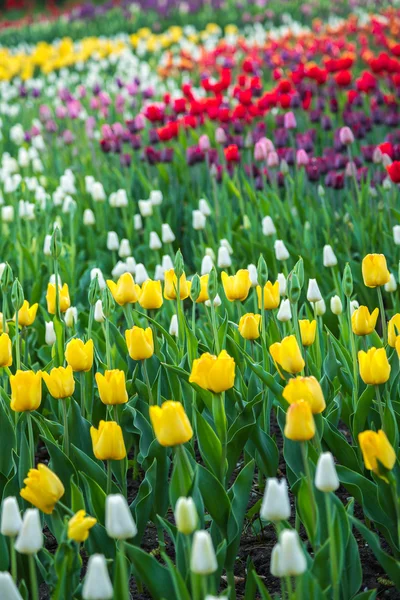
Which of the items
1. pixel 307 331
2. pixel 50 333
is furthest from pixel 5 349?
pixel 307 331

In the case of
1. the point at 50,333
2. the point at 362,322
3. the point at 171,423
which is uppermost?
the point at 171,423

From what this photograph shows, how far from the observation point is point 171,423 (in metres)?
1.59

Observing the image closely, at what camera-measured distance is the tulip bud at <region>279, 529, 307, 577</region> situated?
1.32 metres

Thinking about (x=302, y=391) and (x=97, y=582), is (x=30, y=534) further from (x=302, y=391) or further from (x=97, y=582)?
(x=302, y=391)

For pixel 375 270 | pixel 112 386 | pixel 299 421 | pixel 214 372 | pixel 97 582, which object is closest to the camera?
pixel 97 582

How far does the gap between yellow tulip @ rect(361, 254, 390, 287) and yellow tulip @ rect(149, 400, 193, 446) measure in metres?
0.84

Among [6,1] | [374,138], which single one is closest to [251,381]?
[374,138]

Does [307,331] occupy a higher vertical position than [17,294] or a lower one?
lower

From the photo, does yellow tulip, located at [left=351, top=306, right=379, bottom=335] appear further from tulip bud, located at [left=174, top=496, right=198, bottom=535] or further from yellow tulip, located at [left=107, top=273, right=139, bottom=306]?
tulip bud, located at [left=174, top=496, right=198, bottom=535]

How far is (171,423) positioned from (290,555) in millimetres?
365

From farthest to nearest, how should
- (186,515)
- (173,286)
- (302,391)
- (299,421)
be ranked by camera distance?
(173,286) → (302,391) → (299,421) → (186,515)

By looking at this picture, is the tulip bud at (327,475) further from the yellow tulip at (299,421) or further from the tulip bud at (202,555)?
the tulip bud at (202,555)

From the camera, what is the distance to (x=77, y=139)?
6.70 meters

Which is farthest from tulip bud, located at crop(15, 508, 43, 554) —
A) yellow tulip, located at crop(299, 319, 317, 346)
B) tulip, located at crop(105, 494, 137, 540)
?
yellow tulip, located at crop(299, 319, 317, 346)
